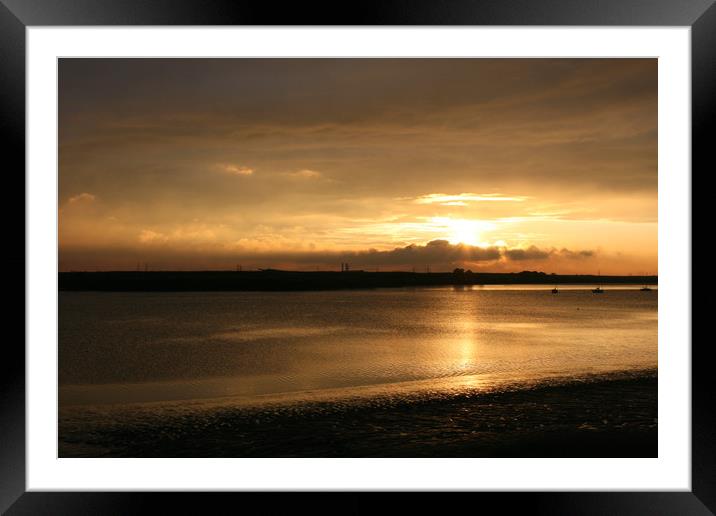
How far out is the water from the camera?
699 cm

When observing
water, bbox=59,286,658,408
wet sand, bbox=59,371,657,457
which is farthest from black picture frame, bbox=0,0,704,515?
water, bbox=59,286,658,408

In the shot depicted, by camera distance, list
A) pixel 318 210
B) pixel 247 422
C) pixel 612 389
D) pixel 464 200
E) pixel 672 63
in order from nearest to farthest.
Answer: pixel 672 63, pixel 247 422, pixel 612 389, pixel 464 200, pixel 318 210

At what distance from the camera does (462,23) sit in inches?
63.1

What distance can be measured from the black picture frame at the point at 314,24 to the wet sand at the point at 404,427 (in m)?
1.74

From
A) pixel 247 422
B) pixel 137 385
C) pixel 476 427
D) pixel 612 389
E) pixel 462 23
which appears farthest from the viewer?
pixel 137 385

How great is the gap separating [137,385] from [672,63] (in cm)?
796

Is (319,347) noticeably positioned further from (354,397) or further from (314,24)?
(314,24)

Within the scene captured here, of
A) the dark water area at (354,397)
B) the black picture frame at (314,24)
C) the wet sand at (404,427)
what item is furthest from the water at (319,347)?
the black picture frame at (314,24)

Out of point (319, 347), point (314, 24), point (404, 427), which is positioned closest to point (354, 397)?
point (404, 427)

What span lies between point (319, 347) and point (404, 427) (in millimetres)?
9055

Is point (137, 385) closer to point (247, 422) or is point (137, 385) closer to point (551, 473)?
point (247, 422)

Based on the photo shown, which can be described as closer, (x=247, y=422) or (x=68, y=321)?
(x=247, y=422)

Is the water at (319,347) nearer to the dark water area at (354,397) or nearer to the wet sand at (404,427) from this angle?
the dark water area at (354,397)

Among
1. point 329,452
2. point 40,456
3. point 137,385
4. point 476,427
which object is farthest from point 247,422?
point 137,385
